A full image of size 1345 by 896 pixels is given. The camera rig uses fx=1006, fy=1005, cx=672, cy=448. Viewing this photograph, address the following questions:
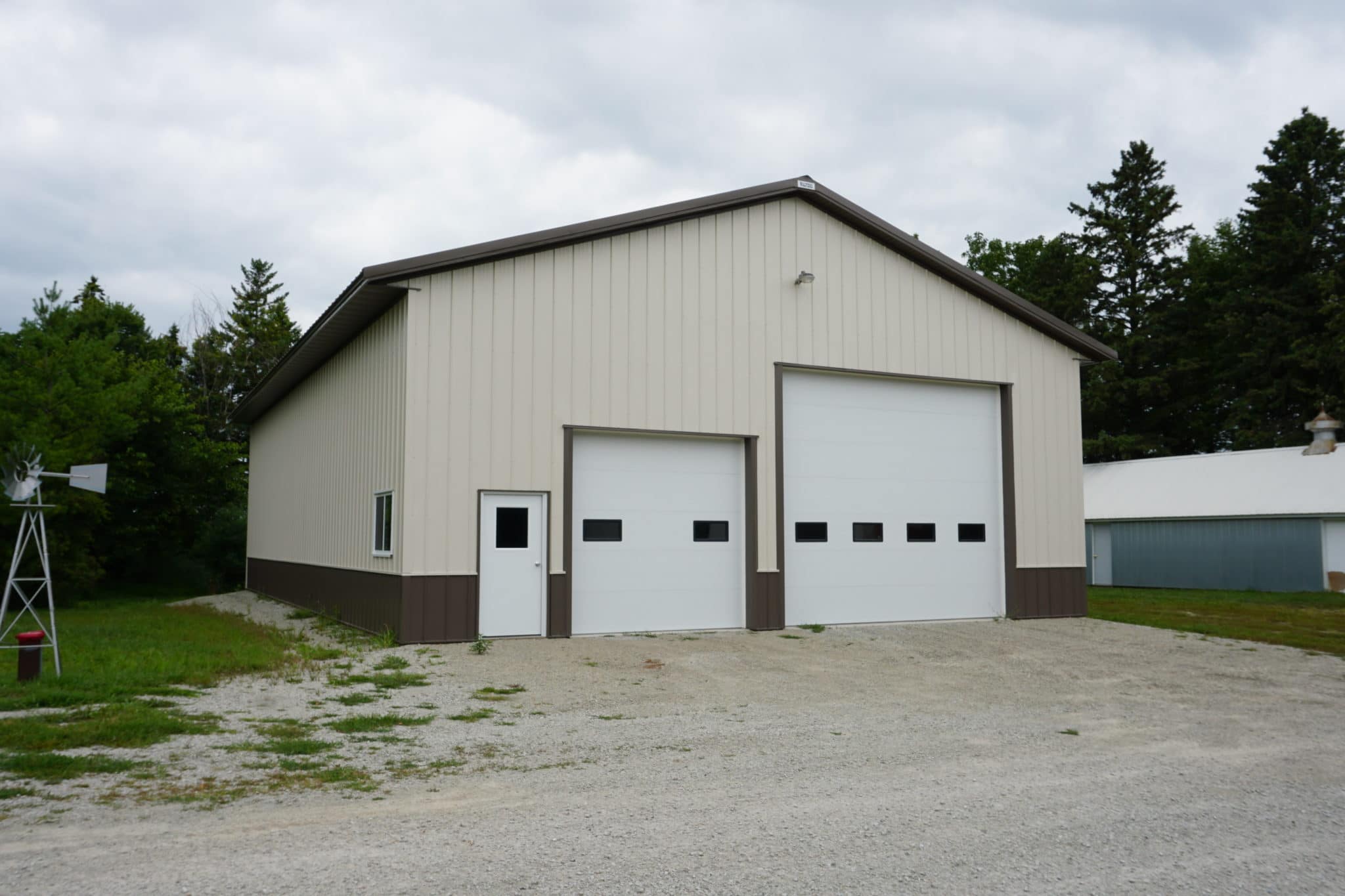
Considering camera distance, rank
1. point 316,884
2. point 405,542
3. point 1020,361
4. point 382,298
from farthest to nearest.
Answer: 1. point 1020,361
2. point 382,298
3. point 405,542
4. point 316,884

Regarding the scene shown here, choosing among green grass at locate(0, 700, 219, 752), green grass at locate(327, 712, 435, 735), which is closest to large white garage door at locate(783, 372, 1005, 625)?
green grass at locate(327, 712, 435, 735)

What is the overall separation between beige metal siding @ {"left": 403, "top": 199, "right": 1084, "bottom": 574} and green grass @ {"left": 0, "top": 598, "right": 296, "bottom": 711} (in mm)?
2451

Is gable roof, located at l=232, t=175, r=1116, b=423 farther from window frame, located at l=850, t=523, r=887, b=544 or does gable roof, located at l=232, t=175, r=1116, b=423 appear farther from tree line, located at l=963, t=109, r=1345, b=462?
tree line, located at l=963, t=109, r=1345, b=462

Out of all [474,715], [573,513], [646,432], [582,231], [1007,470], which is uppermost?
[582,231]

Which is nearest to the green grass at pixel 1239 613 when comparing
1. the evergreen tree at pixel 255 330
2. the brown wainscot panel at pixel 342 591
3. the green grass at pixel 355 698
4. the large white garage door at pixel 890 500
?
the large white garage door at pixel 890 500

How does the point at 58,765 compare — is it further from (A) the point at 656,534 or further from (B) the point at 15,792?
(A) the point at 656,534

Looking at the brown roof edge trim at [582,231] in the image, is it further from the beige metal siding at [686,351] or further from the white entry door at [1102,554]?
the white entry door at [1102,554]

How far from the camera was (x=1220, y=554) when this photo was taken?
2872 cm

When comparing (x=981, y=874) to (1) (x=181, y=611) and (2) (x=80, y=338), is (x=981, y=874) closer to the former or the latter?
(1) (x=181, y=611)

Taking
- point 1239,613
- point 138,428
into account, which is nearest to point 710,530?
point 1239,613

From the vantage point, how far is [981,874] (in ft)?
15.4

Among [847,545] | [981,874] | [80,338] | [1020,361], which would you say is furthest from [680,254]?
[80,338]

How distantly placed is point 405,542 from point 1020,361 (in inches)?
435

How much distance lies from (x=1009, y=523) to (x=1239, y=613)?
688 centimetres
